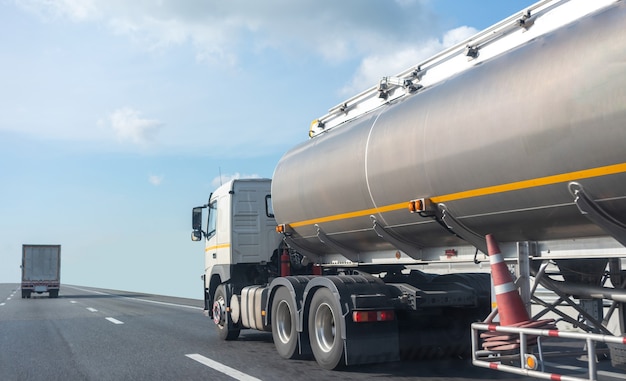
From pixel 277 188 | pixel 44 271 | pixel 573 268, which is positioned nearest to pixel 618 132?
pixel 573 268

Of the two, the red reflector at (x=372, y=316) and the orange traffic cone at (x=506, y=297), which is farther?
the red reflector at (x=372, y=316)

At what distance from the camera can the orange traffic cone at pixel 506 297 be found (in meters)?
6.01

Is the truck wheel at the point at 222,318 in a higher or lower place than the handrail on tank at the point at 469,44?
lower

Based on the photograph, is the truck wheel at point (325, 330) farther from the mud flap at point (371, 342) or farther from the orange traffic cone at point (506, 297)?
the orange traffic cone at point (506, 297)

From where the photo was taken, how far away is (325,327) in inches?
343

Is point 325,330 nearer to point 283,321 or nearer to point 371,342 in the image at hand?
point 371,342

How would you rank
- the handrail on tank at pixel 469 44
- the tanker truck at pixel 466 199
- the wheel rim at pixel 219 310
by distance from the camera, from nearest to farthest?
the tanker truck at pixel 466 199
the handrail on tank at pixel 469 44
the wheel rim at pixel 219 310

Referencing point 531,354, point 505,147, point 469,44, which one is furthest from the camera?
point 469,44

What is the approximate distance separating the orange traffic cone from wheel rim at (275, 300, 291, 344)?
4.09m

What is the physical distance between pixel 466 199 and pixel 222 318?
23.8 ft

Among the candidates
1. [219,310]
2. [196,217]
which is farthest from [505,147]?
[196,217]

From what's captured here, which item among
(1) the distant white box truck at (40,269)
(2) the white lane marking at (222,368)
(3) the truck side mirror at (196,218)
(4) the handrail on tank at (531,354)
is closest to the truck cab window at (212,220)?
(3) the truck side mirror at (196,218)

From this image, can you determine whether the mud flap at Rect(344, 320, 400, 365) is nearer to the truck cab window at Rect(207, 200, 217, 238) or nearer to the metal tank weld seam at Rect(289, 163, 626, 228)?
the metal tank weld seam at Rect(289, 163, 626, 228)

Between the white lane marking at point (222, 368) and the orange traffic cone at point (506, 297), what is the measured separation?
10.7 ft
